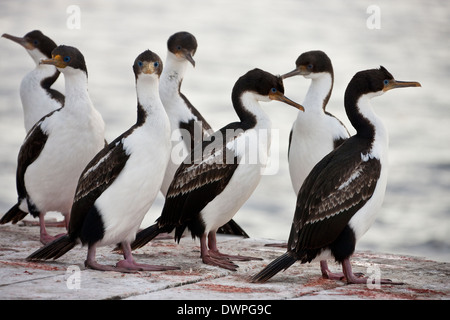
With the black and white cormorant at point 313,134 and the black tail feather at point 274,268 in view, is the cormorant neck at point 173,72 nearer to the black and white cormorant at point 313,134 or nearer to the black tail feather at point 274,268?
the black and white cormorant at point 313,134

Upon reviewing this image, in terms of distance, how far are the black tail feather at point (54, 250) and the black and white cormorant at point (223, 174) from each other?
26.7 inches

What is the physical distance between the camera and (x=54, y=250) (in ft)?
25.4

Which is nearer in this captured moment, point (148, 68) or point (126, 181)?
point (126, 181)

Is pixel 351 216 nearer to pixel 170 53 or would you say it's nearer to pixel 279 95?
pixel 279 95

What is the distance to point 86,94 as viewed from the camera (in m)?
8.85

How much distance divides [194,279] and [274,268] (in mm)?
619

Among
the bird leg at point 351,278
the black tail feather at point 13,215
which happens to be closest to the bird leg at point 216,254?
the bird leg at point 351,278

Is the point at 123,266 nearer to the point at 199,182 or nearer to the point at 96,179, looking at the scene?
the point at 96,179

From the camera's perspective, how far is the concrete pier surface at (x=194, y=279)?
6648 mm

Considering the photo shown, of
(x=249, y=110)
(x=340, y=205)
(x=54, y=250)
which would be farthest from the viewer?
(x=249, y=110)

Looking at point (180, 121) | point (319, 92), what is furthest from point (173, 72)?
point (319, 92)

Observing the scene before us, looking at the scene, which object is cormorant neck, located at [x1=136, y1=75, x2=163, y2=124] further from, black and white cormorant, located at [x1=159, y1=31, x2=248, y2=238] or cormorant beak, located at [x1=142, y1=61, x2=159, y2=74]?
black and white cormorant, located at [x1=159, y1=31, x2=248, y2=238]

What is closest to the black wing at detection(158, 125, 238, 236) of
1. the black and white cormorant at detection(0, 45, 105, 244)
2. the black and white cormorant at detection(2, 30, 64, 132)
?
the black and white cormorant at detection(0, 45, 105, 244)
